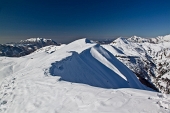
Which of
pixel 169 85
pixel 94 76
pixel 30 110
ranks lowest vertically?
pixel 169 85

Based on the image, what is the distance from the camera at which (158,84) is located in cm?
13175

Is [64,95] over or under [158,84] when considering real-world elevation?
over

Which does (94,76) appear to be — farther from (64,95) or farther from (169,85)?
(169,85)

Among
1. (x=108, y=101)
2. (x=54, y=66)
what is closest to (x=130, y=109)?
(x=108, y=101)

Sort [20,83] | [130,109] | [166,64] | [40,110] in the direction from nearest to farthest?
[130,109] < [40,110] < [20,83] < [166,64]

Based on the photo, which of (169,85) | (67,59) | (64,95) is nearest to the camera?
(64,95)

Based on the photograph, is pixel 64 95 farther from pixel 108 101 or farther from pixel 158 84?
pixel 158 84

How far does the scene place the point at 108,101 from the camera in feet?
24.8

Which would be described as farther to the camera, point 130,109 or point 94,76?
point 94,76

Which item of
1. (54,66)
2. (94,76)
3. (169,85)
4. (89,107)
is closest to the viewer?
(89,107)

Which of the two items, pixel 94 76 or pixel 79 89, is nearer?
pixel 79 89

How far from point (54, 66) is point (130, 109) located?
38.3 ft

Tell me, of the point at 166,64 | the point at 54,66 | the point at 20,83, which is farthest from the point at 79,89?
the point at 166,64

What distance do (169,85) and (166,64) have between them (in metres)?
61.9
